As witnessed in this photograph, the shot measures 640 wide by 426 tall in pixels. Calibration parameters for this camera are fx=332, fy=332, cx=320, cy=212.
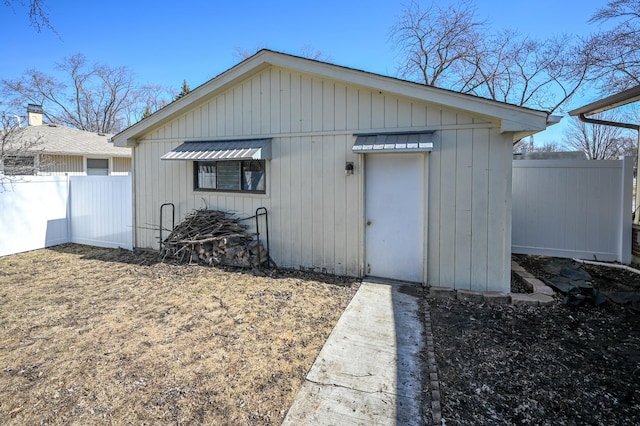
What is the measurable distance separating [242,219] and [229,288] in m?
1.61

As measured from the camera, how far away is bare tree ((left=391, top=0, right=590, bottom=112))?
1480cm

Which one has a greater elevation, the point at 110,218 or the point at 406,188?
the point at 406,188

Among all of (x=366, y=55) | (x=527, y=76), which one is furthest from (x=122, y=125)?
(x=527, y=76)

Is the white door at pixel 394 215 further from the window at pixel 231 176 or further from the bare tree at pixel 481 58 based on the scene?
the bare tree at pixel 481 58

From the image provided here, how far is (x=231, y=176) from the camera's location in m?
6.53

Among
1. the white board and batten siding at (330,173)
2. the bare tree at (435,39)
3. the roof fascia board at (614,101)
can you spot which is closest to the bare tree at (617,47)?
the bare tree at (435,39)

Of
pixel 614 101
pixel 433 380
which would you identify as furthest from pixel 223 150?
pixel 614 101

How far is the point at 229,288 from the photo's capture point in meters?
5.09

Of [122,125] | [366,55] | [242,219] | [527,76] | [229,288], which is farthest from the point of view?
[122,125]

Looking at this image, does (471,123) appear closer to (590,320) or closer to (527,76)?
(590,320)

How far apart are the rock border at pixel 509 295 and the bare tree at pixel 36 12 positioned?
225 inches

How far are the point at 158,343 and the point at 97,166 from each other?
13.6 m

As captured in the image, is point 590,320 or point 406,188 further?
point 406,188

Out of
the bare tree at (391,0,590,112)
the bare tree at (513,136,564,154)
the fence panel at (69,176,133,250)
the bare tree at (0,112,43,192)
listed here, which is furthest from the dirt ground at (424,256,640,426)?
the bare tree at (513,136,564,154)
